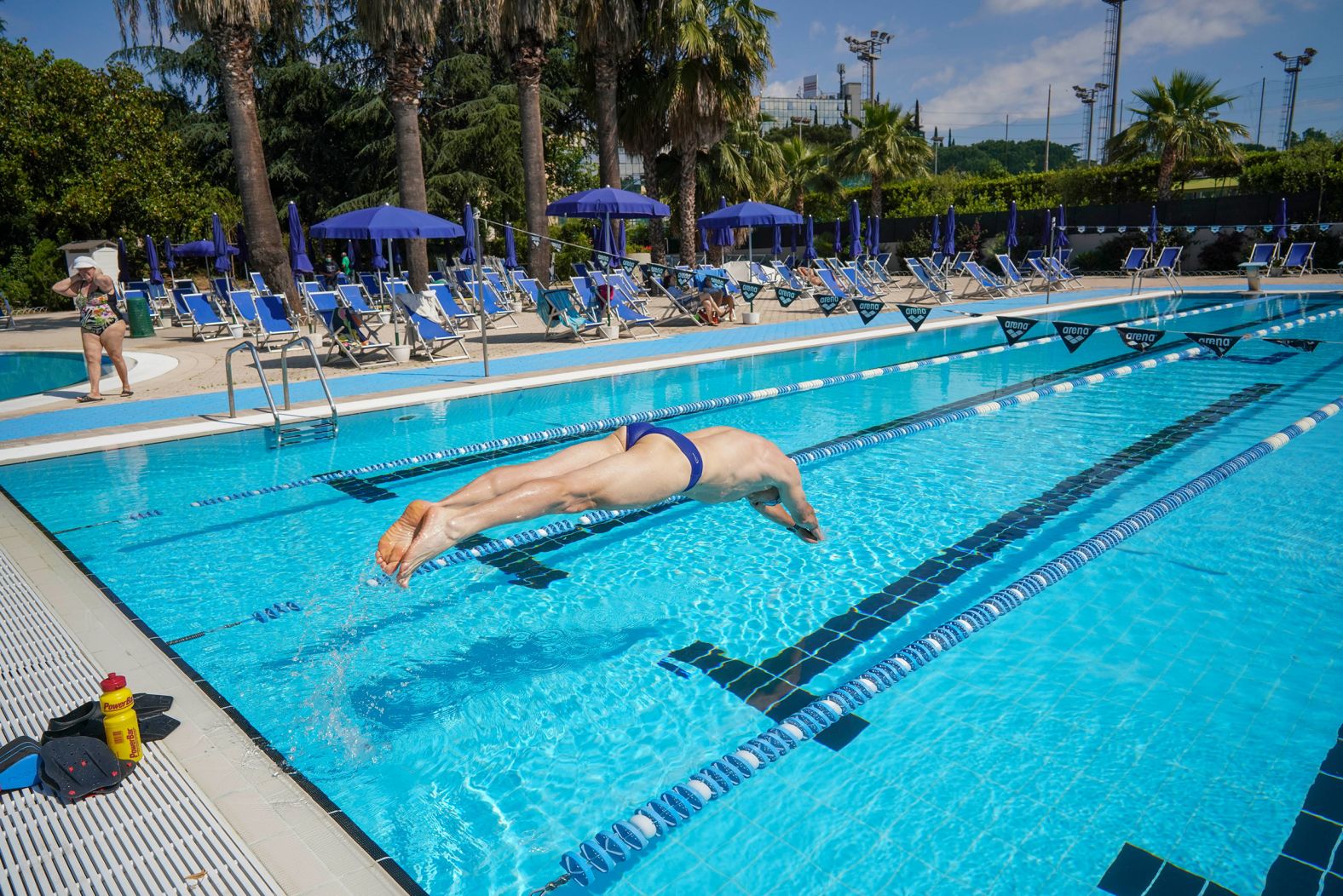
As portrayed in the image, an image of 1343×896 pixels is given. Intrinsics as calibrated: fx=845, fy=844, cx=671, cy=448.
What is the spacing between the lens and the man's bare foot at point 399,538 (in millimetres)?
2430

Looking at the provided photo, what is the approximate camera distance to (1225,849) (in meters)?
2.54

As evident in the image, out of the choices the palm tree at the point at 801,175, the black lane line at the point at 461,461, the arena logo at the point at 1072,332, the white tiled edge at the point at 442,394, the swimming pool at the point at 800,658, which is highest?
the palm tree at the point at 801,175

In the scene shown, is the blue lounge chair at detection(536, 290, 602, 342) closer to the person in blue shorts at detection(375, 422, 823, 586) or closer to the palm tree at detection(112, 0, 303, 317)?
the palm tree at detection(112, 0, 303, 317)

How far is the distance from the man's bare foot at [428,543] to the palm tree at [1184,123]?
26544 mm

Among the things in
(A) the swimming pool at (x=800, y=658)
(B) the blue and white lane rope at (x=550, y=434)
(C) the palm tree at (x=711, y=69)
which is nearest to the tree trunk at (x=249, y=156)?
(C) the palm tree at (x=711, y=69)

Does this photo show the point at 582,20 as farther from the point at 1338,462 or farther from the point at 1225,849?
the point at 1225,849

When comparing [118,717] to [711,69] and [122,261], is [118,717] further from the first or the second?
[122,261]

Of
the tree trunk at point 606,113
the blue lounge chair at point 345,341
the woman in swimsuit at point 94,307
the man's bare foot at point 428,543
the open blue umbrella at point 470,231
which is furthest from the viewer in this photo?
the tree trunk at point 606,113

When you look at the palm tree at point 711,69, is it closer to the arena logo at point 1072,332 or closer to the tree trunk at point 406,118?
the tree trunk at point 406,118

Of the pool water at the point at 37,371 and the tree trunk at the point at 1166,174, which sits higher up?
the tree trunk at the point at 1166,174

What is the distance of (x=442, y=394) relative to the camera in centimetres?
894

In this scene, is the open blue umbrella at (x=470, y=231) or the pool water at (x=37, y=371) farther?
the open blue umbrella at (x=470, y=231)

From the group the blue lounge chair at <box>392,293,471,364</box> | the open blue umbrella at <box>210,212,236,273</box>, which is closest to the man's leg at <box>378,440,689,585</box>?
the blue lounge chair at <box>392,293,471,364</box>

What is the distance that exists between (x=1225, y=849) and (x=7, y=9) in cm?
3803
